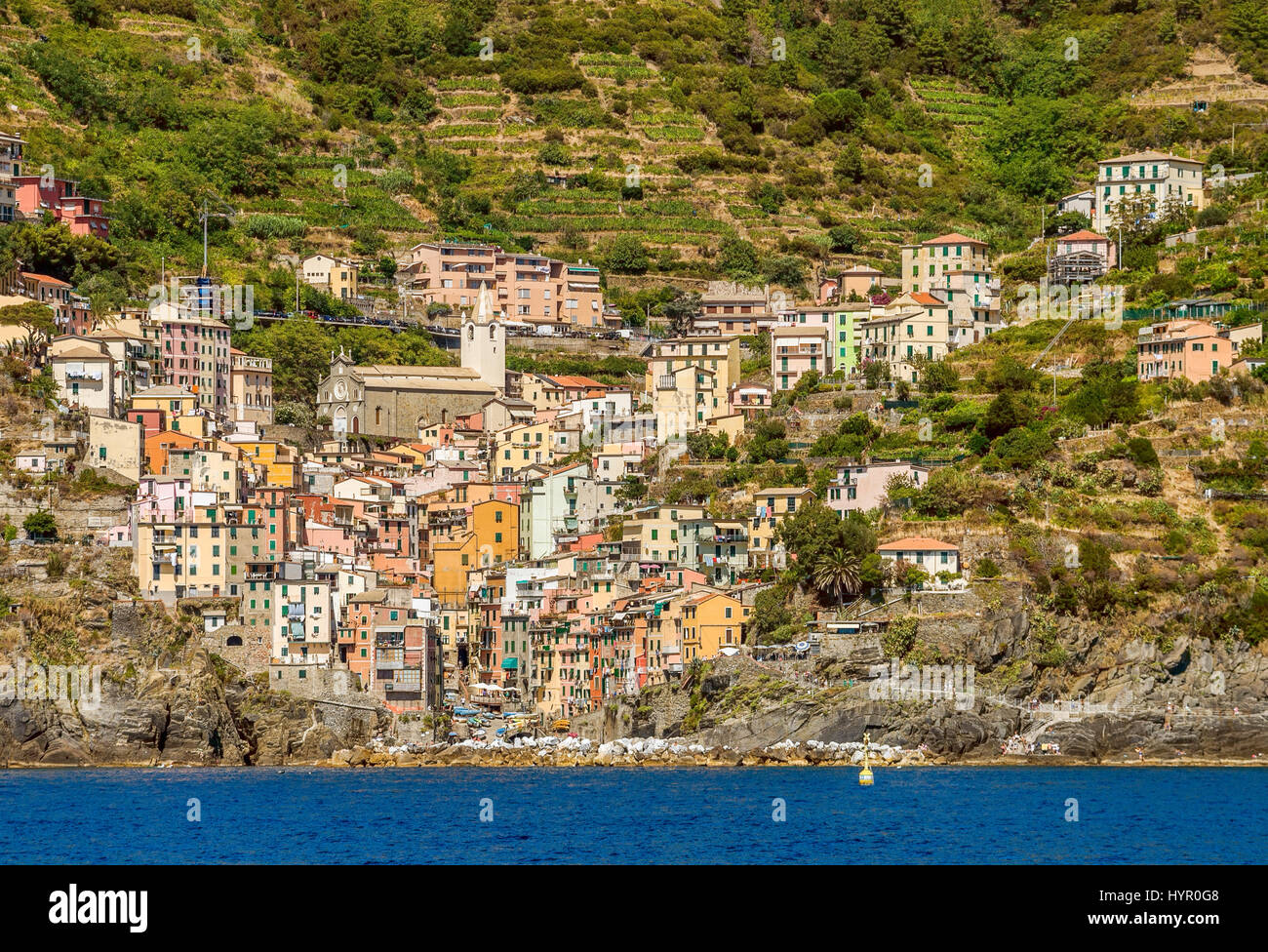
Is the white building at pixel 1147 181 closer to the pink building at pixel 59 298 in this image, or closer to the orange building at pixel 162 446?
the orange building at pixel 162 446

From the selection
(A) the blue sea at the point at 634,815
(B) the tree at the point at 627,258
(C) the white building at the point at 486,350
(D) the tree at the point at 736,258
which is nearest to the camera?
(A) the blue sea at the point at 634,815

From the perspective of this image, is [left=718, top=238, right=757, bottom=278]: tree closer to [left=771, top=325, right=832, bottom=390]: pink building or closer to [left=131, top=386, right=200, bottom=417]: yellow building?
[left=771, top=325, right=832, bottom=390]: pink building

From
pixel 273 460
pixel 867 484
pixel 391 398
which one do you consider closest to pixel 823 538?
pixel 867 484

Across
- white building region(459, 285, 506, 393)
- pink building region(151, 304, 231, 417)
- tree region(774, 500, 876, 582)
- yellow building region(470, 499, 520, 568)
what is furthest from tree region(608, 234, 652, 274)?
tree region(774, 500, 876, 582)

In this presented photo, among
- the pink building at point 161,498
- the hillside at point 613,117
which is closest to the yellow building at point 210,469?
the pink building at point 161,498

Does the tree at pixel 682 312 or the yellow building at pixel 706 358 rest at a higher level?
the tree at pixel 682 312

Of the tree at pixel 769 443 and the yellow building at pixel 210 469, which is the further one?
the tree at pixel 769 443

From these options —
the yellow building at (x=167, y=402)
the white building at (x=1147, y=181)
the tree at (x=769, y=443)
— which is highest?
the white building at (x=1147, y=181)

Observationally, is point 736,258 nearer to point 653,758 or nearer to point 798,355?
point 798,355
